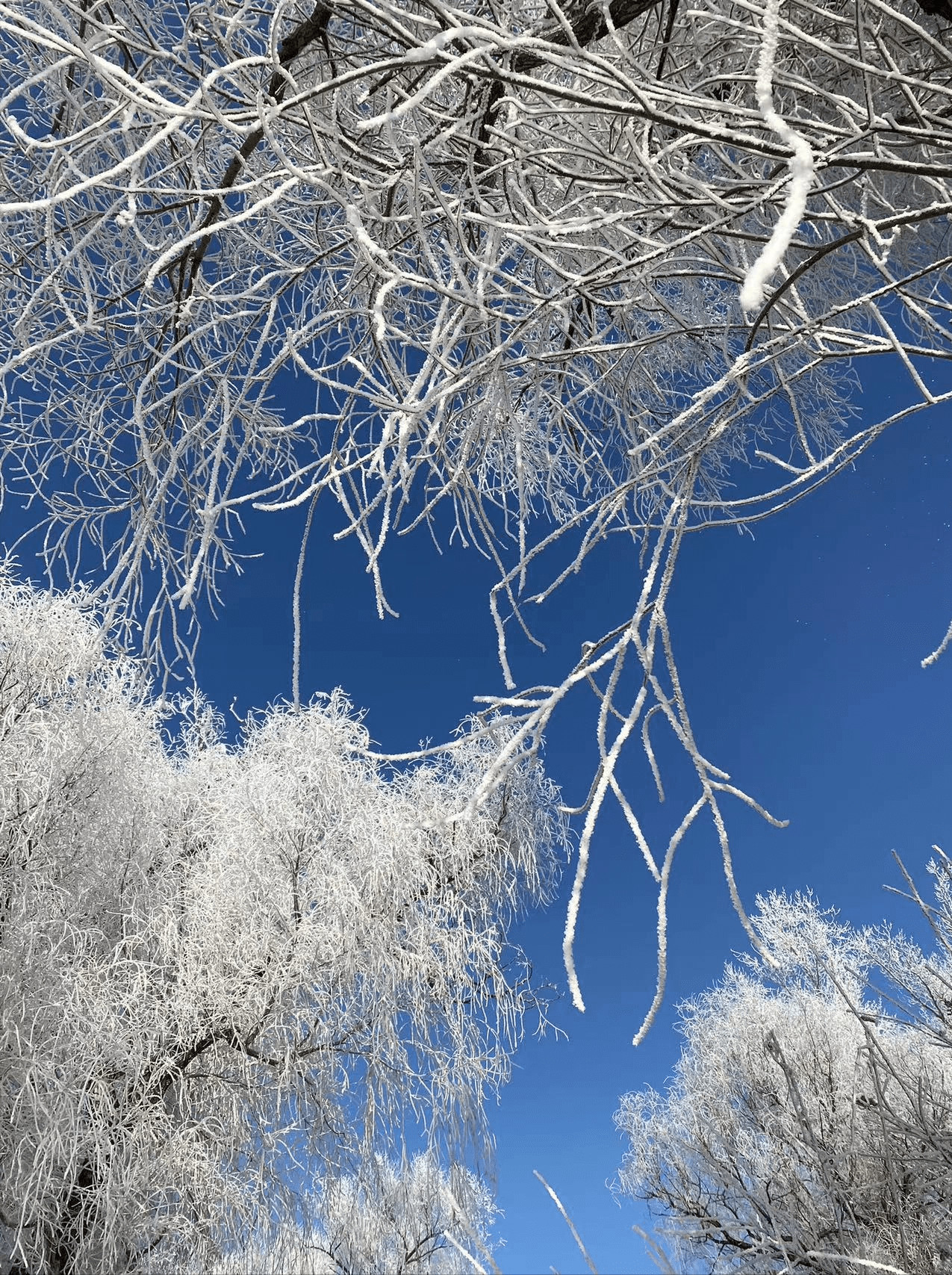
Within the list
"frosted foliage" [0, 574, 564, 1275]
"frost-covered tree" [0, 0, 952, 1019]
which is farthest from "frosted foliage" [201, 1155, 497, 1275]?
"frost-covered tree" [0, 0, 952, 1019]

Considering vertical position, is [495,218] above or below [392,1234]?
below

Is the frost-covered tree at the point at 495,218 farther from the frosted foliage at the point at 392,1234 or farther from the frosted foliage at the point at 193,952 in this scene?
the frosted foliage at the point at 392,1234

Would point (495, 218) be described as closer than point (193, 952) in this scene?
Yes

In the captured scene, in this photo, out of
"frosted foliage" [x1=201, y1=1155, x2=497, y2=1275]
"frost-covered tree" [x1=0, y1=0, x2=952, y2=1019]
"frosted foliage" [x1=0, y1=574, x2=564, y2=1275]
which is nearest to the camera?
"frost-covered tree" [x1=0, y1=0, x2=952, y2=1019]

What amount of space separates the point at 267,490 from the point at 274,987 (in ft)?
22.9

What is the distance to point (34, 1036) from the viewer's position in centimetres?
632

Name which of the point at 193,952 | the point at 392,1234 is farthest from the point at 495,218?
the point at 392,1234

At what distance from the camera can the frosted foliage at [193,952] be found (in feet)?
20.6

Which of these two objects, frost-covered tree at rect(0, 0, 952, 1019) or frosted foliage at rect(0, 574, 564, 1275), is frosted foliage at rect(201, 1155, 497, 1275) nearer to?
frosted foliage at rect(0, 574, 564, 1275)

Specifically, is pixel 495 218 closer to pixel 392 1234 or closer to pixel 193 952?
pixel 193 952

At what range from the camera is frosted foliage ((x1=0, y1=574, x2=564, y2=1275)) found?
20.6 feet

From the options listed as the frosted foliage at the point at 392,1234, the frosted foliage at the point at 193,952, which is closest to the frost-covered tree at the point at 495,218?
the frosted foliage at the point at 193,952

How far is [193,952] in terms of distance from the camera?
7.47m

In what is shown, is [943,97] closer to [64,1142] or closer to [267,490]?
[267,490]
